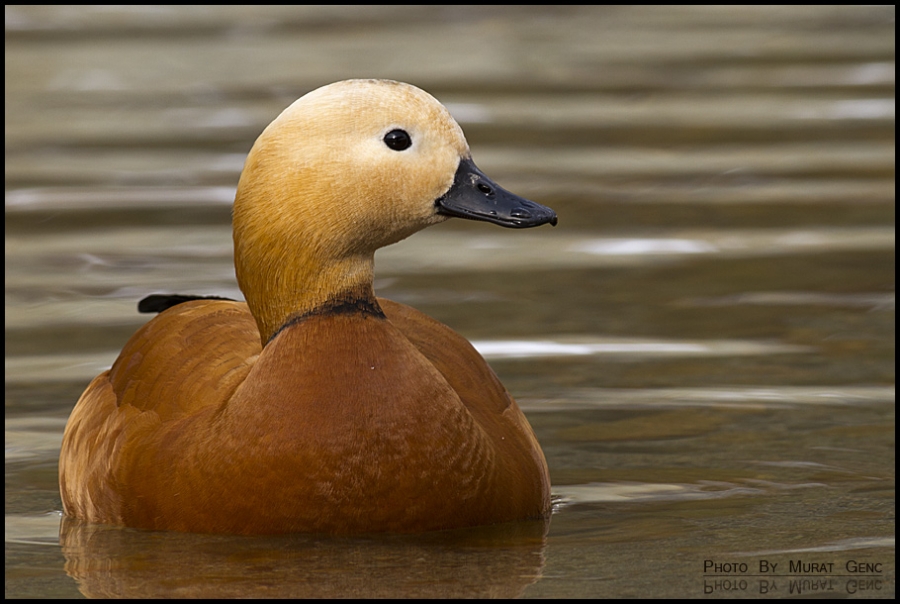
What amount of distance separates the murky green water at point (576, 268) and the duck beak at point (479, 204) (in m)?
1.03

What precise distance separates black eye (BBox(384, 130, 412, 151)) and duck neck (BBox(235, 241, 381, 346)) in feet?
1.21

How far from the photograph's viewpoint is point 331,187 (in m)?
5.48

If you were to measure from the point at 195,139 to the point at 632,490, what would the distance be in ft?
25.6

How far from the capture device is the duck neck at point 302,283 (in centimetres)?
553

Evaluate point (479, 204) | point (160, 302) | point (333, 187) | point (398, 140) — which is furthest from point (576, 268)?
point (333, 187)

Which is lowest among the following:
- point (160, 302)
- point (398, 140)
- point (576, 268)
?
point (576, 268)

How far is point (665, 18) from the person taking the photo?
19781mm

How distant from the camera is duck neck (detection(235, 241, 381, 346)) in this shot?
18.1 ft

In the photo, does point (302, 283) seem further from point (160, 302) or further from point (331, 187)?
point (160, 302)

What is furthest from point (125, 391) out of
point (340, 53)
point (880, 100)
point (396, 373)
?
point (340, 53)

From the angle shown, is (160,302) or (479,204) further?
(160,302)

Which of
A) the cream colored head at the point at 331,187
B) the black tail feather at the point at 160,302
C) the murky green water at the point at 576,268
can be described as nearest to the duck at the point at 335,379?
the cream colored head at the point at 331,187

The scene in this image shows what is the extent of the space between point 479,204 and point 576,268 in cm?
414

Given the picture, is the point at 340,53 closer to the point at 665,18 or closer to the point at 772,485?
the point at 665,18
